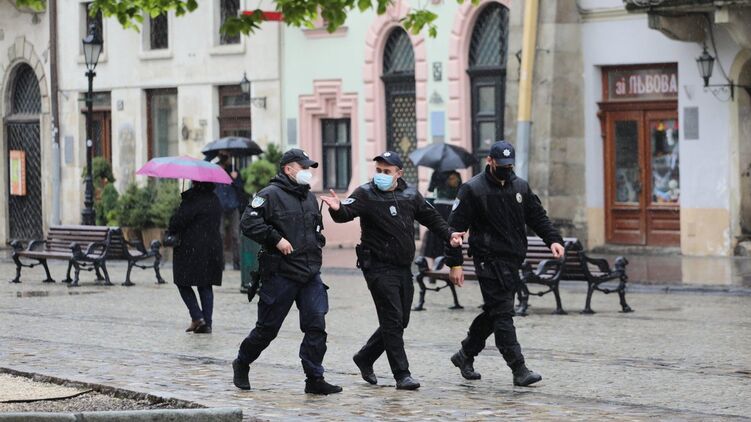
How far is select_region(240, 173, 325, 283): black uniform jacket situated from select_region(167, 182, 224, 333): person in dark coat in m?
5.13

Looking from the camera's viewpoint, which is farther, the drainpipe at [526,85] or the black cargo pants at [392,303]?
the drainpipe at [526,85]

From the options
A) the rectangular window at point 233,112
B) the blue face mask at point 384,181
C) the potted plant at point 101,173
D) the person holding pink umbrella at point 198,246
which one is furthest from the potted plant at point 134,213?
the blue face mask at point 384,181

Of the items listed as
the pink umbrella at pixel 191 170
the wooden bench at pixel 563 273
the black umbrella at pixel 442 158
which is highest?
the black umbrella at pixel 442 158

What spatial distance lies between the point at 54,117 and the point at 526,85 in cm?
1435

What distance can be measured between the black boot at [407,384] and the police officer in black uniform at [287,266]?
439 mm

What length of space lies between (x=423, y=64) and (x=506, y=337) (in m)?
20.4

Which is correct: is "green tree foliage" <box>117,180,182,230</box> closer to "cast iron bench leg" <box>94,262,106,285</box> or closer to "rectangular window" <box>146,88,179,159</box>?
"cast iron bench leg" <box>94,262,106,285</box>

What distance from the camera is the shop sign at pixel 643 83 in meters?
30.0

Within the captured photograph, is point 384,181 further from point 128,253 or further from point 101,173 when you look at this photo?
point 101,173

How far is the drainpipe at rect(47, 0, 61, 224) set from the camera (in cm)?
4131

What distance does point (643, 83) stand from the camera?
3042cm

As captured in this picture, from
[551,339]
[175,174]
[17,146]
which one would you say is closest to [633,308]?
[551,339]

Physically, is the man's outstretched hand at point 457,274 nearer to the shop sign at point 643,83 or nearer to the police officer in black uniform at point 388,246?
the police officer in black uniform at point 388,246

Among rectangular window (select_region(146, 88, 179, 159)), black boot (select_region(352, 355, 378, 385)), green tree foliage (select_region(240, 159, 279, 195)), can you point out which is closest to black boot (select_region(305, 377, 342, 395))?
black boot (select_region(352, 355, 378, 385))
